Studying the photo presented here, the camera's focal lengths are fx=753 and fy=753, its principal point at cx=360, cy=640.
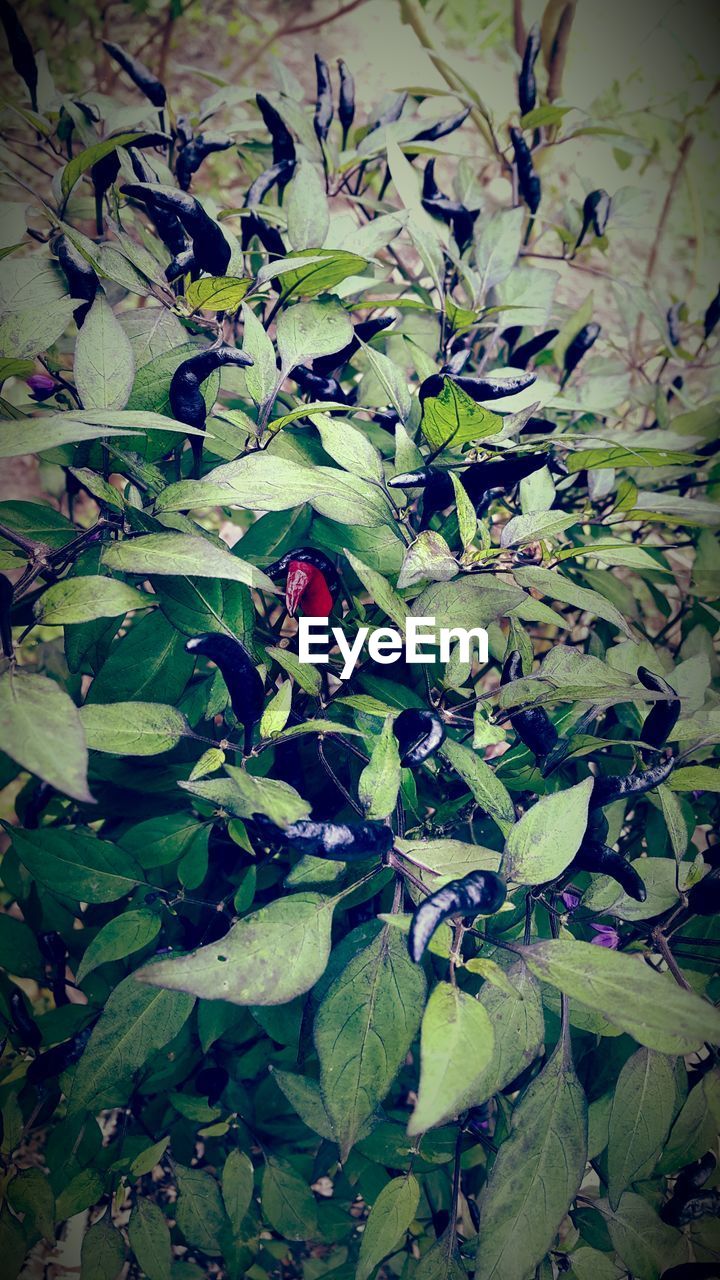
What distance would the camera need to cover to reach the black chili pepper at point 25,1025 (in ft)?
2.94

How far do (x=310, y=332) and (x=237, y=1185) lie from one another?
1.02 m

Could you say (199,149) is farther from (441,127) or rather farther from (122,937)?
(122,937)

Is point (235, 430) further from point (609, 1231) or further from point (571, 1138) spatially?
point (609, 1231)

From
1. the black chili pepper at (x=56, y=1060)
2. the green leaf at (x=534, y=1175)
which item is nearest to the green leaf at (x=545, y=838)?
the green leaf at (x=534, y=1175)

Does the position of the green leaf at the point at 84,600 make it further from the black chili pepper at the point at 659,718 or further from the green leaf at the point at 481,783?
the black chili pepper at the point at 659,718

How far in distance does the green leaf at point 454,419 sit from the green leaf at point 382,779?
0.29 metres

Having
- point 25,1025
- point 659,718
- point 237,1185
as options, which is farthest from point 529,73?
point 237,1185

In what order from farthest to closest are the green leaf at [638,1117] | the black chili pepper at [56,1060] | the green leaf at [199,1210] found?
the green leaf at [199,1210] → the black chili pepper at [56,1060] → the green leaf at [638,1117]

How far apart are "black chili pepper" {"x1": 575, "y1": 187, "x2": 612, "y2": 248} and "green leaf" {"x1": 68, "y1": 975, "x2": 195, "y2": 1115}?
1319 millimetres

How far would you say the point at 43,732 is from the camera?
534mm

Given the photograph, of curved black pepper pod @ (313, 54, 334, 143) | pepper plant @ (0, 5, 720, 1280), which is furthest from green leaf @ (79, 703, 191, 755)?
curved black pepper pod @ (313, 54, 334, 143)

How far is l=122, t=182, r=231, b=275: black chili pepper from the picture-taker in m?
0.75

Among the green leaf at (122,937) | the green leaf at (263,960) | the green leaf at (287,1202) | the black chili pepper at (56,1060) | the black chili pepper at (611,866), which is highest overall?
the green leaf at (263,960)

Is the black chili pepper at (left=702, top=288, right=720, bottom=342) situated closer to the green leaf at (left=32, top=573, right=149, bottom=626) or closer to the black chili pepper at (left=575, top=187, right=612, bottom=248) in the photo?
the black chili pepper at (left=575, top=187, right=612, bottom=248)
